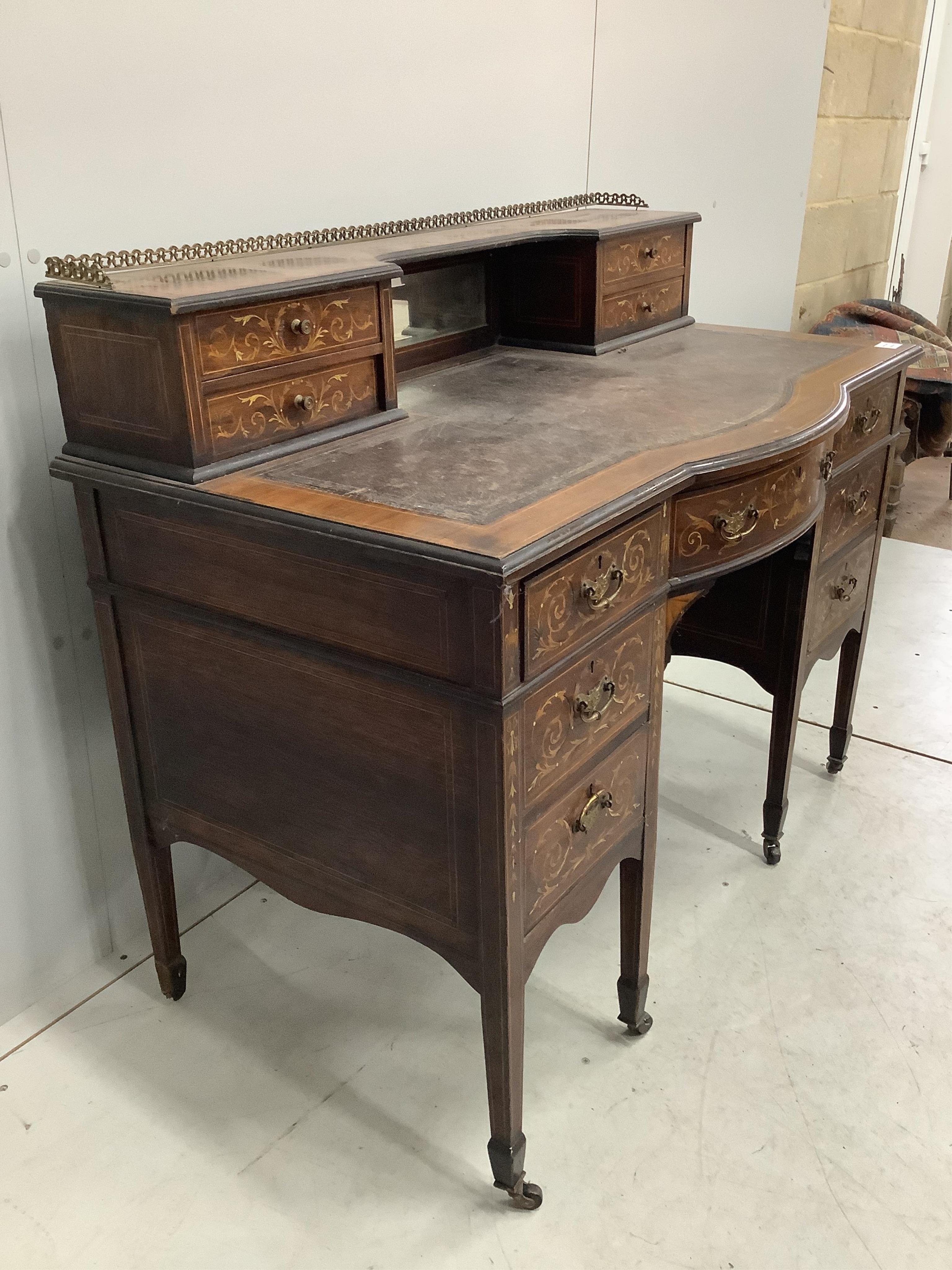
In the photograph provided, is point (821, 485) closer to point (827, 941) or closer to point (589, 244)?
point (589, 244)

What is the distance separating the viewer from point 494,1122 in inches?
61.7

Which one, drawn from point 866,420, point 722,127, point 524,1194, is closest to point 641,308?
point 866,420

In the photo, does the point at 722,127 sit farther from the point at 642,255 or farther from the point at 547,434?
the point at 547,434

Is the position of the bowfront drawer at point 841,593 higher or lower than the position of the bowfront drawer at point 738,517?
lower

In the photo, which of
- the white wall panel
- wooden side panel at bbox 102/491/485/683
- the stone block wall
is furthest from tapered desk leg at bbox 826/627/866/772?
the stone block wall

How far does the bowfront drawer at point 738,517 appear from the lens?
162 centimetres

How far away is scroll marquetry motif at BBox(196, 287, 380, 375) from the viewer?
1429mm

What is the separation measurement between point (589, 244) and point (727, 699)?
1432 mm

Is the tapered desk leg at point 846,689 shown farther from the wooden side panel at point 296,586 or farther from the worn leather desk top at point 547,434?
the wooden side panel at point 296,586

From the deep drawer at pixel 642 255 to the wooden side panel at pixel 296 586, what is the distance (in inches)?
40.9

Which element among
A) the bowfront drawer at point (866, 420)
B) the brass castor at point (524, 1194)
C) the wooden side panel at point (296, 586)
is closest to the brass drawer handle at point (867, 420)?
the bowfront drawer at point (866, 420)

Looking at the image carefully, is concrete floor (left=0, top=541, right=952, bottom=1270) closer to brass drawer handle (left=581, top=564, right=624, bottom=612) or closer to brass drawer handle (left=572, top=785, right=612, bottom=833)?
brass drawer handle (left=572, top=785, right=612, bottom=833)

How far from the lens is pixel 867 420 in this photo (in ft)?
7.36

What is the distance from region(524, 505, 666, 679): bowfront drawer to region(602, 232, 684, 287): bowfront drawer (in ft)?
2.63
